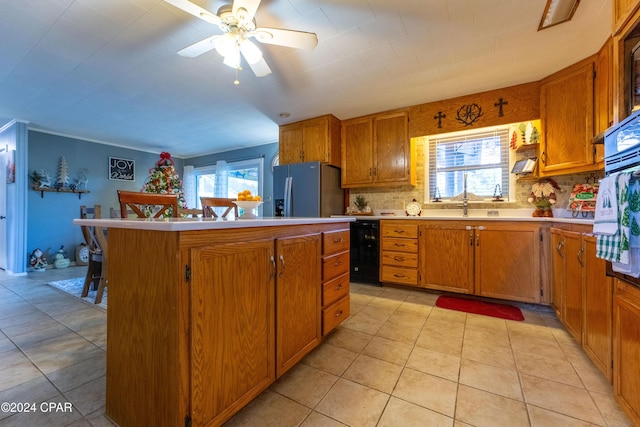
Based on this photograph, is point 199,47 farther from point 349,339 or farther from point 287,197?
point 349,339

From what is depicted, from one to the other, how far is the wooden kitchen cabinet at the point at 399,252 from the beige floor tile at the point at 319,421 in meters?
2.16

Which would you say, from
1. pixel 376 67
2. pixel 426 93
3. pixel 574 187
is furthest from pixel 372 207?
pixel 574 187

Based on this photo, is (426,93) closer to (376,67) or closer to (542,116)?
(376,67)

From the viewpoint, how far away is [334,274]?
1.91 metres

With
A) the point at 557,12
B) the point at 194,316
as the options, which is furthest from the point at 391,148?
the point at 194,316

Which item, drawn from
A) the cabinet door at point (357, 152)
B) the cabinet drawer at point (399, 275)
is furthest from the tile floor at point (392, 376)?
the cabinet door at point (357, 152)

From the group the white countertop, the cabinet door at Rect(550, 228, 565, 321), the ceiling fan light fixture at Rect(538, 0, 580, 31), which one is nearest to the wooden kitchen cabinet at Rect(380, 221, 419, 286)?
the cabinet door at Rect(550, 228, 565, 321)

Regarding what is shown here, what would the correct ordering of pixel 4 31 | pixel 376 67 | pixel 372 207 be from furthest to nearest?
1. pixel 372 207
2. pixel 376 67
3. pixel 4 31

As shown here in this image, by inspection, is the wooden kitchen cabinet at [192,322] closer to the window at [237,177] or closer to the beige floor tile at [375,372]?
the beige floor tile at [375,372]

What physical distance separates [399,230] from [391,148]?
3.65 feet

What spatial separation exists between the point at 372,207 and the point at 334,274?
7.30 ft

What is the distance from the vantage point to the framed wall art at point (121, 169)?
5230mm

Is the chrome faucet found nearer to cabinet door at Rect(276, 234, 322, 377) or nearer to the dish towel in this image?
the dish towel

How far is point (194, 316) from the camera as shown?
0.95 m
